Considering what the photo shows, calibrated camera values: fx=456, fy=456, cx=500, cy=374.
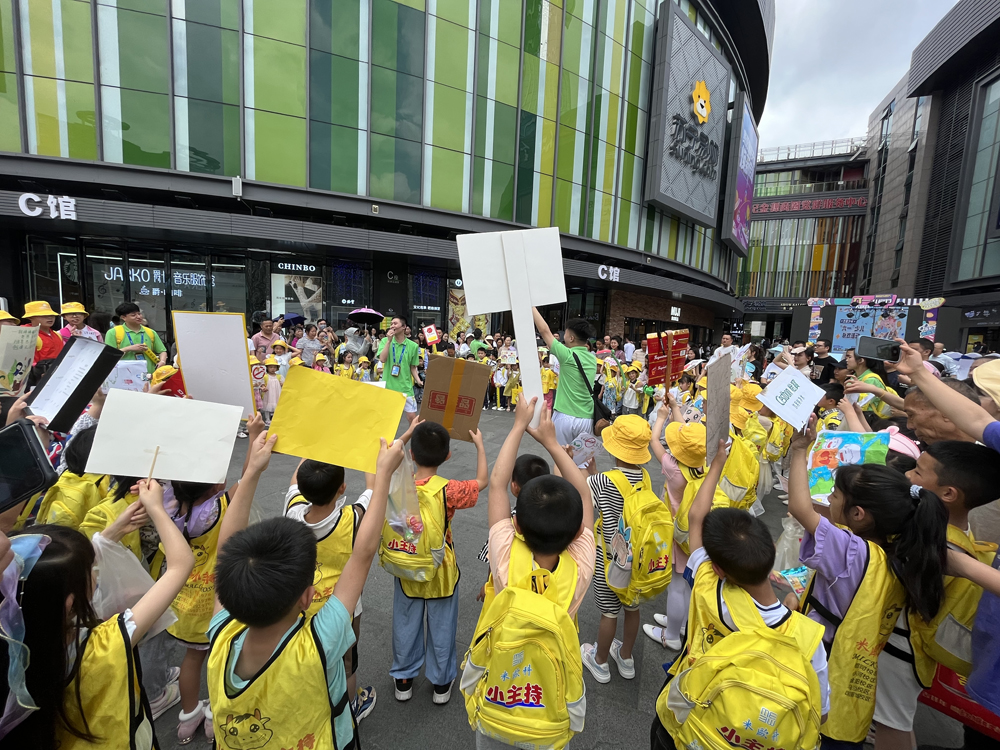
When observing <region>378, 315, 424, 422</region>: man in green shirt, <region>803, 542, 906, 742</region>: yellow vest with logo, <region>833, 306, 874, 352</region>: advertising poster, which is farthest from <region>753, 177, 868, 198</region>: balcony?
<region>803, 542, 906, 742</region>: yellow vest with logo

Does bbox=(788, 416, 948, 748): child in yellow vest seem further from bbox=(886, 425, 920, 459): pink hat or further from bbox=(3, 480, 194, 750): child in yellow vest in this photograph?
bbox=(3, 480, 194, 750): child in yellow vest

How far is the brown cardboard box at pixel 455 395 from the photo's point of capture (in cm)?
271

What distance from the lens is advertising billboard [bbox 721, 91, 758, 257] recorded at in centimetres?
2556

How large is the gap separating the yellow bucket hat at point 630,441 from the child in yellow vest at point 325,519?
4.88 ft

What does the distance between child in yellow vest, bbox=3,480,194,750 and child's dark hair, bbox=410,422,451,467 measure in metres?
1.33

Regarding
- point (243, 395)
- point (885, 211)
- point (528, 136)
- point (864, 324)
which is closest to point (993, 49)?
point (885, 211)

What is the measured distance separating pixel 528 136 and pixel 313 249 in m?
9.06

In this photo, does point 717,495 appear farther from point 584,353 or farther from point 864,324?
point 864,324

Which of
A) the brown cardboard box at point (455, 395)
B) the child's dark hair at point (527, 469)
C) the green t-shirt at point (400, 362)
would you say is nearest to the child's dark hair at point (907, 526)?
the child's dark hair at point (527, 469)

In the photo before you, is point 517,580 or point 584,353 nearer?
point 517,580

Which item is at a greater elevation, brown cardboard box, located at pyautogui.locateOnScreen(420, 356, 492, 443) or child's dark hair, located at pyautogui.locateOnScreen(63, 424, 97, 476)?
brown cardboard box, located at pyautogui.locateOnScreen(420, 356, 492, 443)

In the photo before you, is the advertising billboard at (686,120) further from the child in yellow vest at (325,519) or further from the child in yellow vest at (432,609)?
the child in yellow vest at (325,519)

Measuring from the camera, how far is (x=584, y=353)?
4336mm

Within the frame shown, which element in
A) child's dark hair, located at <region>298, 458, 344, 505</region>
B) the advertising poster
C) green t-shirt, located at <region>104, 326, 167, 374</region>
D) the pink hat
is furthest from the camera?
the advertising poster
